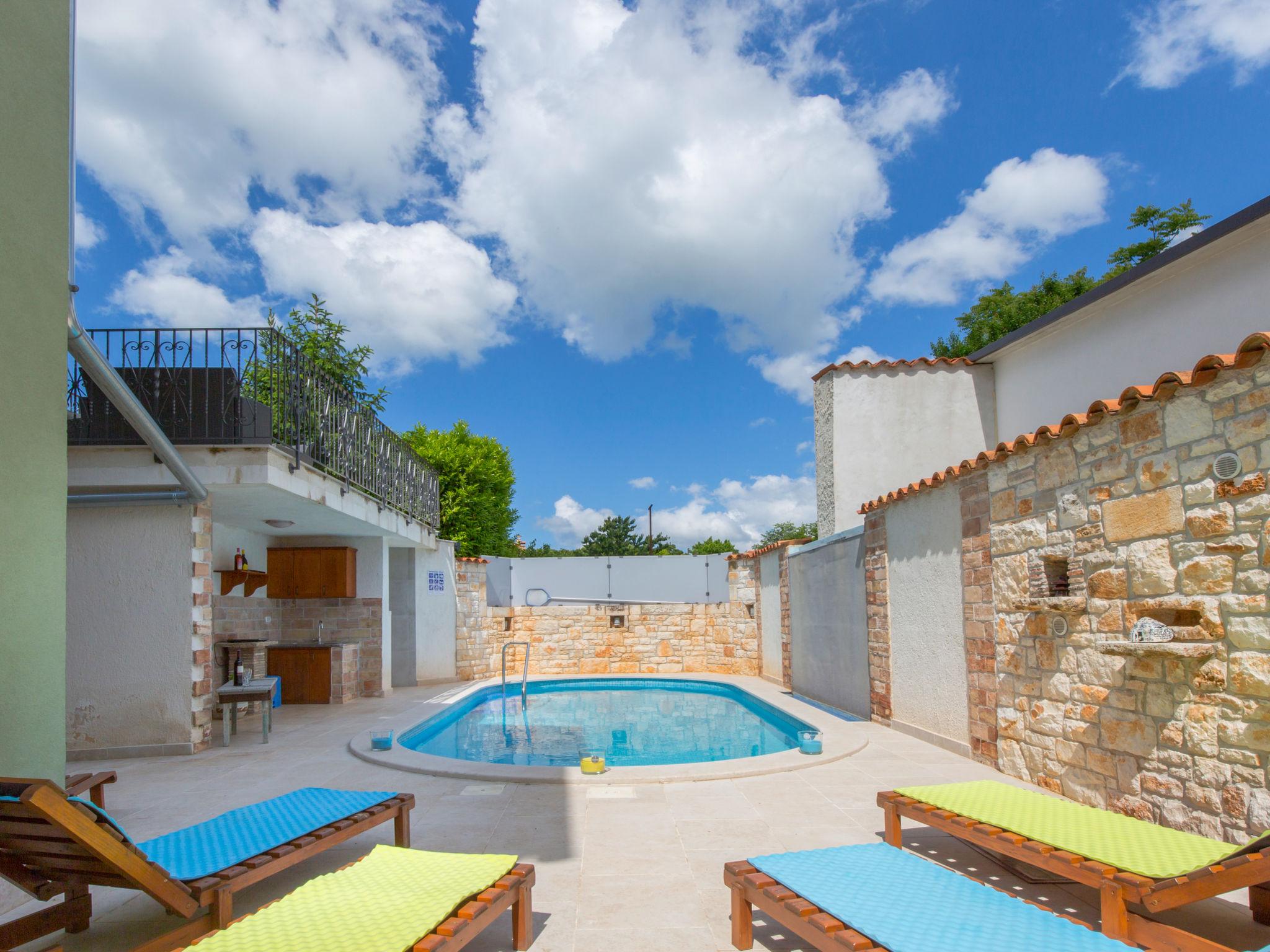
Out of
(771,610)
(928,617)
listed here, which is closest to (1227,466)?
(928,617)

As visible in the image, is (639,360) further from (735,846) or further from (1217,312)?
(735,846)

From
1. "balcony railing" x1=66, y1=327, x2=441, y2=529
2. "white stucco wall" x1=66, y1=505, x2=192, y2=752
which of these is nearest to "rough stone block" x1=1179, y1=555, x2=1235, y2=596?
"balcony railing" x1=66, y1=327, x2=441, y2=529

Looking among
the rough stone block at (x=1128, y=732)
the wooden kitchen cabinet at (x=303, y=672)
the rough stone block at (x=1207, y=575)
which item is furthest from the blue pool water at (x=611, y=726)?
the rough stone block at (x=1207, y=575)

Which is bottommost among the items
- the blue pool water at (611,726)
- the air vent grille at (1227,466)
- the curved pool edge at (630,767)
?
the blue pool water at (611,726)

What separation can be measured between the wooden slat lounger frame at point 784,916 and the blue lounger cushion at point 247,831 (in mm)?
2059

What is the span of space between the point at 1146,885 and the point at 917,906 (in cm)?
87

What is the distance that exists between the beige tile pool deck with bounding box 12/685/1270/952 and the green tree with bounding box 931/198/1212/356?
1311 cm

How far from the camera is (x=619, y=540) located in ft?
160

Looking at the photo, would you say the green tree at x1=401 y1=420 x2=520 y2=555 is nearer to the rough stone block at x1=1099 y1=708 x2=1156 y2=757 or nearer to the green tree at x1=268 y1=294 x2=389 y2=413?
the green tree at x1=268 y1=294 x2=389 y2=413

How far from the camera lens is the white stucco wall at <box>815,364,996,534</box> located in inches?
422

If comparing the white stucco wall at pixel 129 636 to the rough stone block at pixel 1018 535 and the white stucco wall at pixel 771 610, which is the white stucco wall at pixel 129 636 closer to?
the rough stone block at pixel 1018 535

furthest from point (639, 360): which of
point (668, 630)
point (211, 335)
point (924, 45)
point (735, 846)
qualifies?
point (735, 846)

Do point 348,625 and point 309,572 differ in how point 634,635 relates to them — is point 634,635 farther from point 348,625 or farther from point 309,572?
point 309,572

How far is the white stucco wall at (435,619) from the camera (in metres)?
12.9
